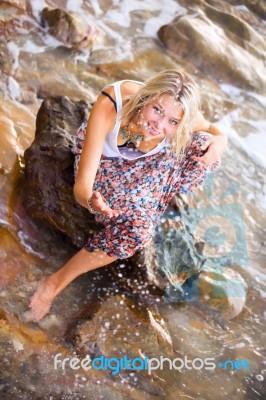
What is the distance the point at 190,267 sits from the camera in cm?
337

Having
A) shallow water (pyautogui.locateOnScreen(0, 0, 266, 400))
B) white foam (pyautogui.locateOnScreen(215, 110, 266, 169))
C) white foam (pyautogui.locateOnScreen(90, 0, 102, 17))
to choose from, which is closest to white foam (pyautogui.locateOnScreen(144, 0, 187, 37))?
shallow water (pyautogui.locateOnScreen(0, 0, 266, 400))

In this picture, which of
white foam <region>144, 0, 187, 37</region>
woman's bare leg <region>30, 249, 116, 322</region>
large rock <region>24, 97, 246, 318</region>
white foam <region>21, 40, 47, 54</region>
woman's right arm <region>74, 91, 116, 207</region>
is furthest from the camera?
white foam <region>144, 0, 187, 37</region>

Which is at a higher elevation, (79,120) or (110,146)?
(110,146)

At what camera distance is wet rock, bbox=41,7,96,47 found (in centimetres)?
536

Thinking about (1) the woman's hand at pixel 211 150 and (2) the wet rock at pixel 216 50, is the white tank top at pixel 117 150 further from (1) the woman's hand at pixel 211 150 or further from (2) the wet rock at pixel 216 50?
(2) the wet rock at pixel 216 50

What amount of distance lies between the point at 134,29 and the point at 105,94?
3.98 metres

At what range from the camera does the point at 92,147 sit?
2680 mm

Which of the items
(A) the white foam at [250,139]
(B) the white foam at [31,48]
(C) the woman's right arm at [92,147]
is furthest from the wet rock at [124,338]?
(B) the white foam at [31,48]

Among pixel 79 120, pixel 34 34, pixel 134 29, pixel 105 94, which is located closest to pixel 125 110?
pixel 105 94

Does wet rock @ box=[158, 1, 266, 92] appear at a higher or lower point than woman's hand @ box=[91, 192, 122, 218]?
lower

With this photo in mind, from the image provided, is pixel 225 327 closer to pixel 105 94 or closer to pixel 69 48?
pixel 105 94

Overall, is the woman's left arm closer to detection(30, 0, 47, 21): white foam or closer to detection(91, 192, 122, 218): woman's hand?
detection(91, 192, 122, 218): woman's hand

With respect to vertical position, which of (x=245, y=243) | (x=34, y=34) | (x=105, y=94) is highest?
(x=105, y=94)

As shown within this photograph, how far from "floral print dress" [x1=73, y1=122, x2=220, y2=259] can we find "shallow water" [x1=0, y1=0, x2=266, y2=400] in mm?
444
